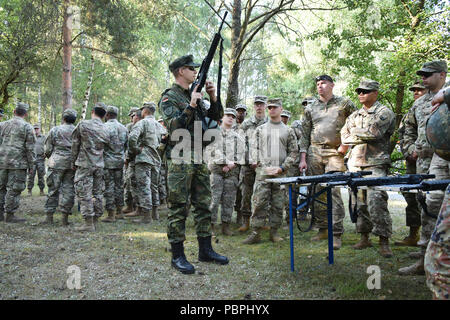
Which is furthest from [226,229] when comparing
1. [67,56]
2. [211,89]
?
[67,56]

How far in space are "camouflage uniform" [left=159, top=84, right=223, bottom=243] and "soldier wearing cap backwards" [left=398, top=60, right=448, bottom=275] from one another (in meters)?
2.50

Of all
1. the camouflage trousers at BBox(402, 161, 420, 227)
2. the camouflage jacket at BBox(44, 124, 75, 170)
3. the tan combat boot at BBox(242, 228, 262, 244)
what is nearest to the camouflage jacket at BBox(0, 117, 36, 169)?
the camouflage jacket at BBox(44, 124, 75, 170)

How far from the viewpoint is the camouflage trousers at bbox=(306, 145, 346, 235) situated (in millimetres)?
5423

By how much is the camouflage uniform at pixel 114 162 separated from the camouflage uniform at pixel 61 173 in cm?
81

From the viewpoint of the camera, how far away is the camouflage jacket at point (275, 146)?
229 inches

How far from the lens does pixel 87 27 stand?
42.4 ft

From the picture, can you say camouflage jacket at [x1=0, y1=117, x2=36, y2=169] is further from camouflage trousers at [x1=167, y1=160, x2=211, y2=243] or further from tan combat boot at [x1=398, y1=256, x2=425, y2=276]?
tan combat boot at [x1=398, y1=256, x2=425, y2=276]

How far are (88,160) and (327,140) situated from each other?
4735 mm

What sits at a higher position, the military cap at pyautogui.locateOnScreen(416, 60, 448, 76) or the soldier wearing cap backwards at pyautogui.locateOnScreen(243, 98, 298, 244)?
the military cap at pyautogui.locateOnScreen(416, 60, 448, 76)

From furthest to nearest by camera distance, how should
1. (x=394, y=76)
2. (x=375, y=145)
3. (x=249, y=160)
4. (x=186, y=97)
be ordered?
(x=394, y=76) < (x=249, y=160) < (x=375, y=145) < (x=186, y=97)

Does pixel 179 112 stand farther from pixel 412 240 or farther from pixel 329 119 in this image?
pixel 412 240

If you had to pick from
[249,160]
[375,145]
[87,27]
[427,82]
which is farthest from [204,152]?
[87,27]

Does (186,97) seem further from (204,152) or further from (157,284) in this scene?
(157,284)
